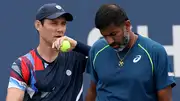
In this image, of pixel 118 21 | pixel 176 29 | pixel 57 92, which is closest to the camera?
pixel 118 21

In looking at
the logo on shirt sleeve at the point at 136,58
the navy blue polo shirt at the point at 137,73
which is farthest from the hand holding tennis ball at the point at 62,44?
the logo on shirt sleeve at the point at 136,58

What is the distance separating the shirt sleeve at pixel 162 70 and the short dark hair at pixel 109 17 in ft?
0.90

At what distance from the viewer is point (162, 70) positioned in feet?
10.7

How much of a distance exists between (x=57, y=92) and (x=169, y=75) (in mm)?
775

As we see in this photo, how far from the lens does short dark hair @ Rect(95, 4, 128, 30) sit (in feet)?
10.6

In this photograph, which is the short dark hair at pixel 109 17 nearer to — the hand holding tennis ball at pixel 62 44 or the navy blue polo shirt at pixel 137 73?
the navy blue polo shirt at pixel 137 73

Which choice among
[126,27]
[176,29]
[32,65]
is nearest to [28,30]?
[176,29]

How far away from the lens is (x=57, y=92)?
366cm

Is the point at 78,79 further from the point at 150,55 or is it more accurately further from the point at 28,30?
the point at 28,30

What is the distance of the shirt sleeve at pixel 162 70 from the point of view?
326 centimetres

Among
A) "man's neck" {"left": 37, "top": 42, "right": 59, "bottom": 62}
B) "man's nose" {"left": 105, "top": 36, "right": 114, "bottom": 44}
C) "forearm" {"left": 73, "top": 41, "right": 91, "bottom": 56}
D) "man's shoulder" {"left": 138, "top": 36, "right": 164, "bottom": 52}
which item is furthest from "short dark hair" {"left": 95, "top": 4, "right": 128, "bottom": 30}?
"man's neck" {"left": 37, "top": 42, "right": 59, "bottom": 62}

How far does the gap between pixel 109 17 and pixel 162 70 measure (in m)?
0.44

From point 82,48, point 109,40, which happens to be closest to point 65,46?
point 82,48

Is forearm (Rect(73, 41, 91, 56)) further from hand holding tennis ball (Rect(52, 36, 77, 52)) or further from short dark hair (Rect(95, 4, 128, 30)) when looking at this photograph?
short dark hair (Rect(95, 4, 128, 30))
